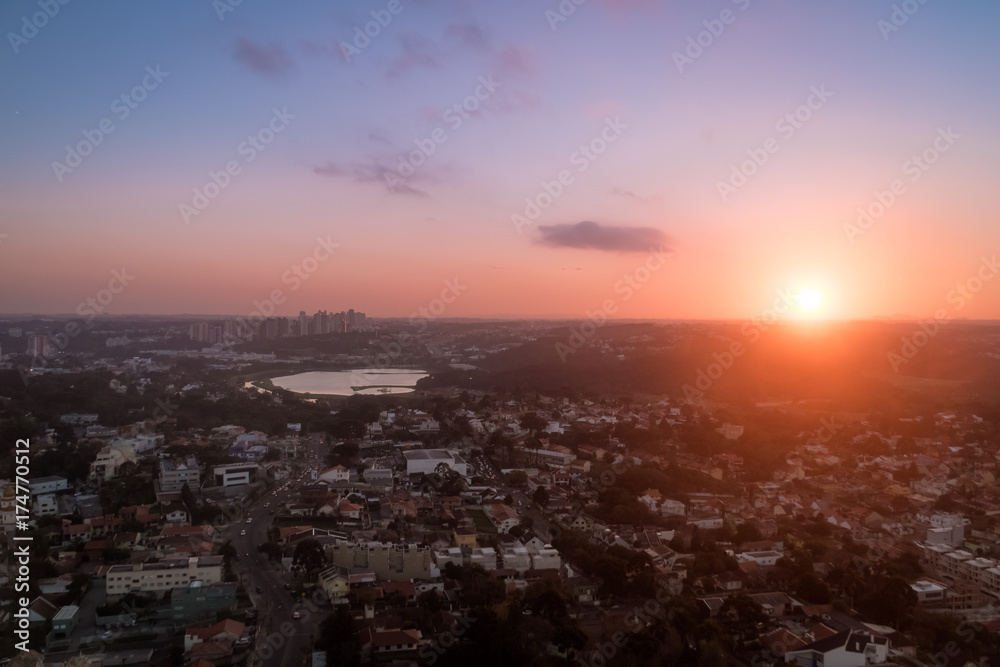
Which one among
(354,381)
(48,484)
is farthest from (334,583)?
(354,381)

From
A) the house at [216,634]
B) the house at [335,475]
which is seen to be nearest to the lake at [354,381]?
the house at [335,475]

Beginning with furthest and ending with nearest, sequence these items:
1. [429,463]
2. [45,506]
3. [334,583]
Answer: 1. [429,463]
2. [45,506]
3. [334,583]

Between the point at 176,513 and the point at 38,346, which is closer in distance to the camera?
the point at 176,513

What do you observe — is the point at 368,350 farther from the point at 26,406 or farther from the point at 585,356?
the point at 26,406

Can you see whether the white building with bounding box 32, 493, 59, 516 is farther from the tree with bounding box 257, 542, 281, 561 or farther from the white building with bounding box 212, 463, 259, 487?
→ the tree with bounding box 257, 542, 281, 561

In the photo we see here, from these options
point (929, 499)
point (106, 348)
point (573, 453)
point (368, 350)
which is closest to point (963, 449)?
point (929, 499)

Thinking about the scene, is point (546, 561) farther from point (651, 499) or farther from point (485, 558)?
point (651, 499)

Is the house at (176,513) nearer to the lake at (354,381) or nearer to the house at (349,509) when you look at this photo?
the house at (349,509)
